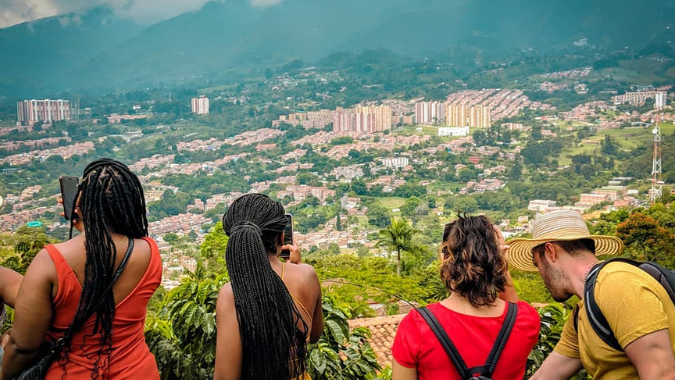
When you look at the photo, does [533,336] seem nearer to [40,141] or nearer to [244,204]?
→ [244,204]

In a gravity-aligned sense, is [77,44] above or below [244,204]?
above

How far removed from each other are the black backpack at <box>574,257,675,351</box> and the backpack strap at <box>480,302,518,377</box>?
0.57 ft

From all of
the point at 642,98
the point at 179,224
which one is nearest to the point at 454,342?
the point at 179,224

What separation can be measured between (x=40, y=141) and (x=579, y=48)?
350 ft

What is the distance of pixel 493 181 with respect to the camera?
5766 centimetres

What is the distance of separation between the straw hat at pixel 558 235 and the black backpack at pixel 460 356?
322mm

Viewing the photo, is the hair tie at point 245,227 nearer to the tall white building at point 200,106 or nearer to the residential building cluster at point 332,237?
the residential building cluster at point 332,237

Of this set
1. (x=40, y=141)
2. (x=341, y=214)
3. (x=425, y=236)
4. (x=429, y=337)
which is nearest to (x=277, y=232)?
(x=429, y=337)

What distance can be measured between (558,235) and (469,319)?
38 cm

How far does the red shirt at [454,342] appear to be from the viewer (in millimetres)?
1366

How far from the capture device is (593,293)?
52.6 inches

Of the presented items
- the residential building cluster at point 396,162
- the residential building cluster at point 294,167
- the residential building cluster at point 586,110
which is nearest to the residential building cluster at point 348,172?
the residential building cluster at point 396,162

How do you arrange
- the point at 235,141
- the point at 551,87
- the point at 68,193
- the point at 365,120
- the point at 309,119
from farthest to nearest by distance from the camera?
the point at 551,87
the point at 309,119
the point at 365,120
the point at 235,141
the point at 68,193

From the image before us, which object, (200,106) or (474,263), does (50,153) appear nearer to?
(200,106)
